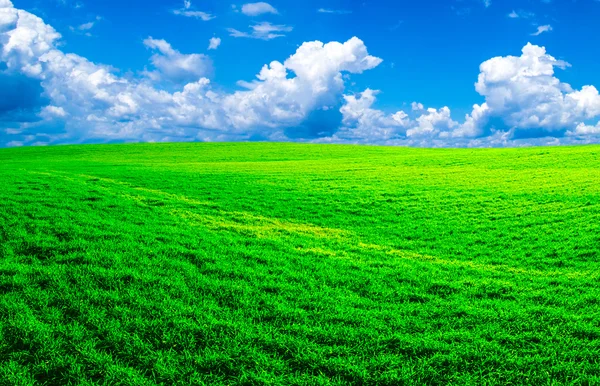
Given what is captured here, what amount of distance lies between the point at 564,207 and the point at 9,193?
27544 millimetres

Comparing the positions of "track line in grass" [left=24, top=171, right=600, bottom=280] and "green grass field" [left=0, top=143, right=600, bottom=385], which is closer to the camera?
"green grass field" [left=0, top=143, right=600, bottom=385]

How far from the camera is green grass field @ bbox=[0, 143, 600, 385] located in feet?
22.5

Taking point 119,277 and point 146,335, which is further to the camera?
point 119,277

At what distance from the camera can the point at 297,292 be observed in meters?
9.71

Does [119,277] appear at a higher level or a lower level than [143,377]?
higher

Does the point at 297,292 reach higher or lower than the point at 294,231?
lower

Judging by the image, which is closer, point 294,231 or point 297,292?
point 297,292

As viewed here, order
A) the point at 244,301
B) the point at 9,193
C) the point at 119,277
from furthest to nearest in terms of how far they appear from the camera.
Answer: the point at 9,193, the point at 119,277, the point at 244,301

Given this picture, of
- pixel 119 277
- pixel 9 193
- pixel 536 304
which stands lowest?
pixel 536 304

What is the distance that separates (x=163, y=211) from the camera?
1888 centimetres

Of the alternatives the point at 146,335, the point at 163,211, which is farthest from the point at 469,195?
the point at 146,335

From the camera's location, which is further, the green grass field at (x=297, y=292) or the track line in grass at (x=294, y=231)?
the track line in grass at (x=294, y=231)

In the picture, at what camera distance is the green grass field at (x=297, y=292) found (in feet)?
22.5

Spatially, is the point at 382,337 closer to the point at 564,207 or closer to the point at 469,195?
the point at 564,207
